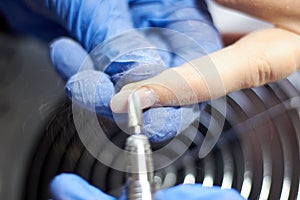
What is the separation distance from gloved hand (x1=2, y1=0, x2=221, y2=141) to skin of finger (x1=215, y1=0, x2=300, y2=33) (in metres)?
0.05

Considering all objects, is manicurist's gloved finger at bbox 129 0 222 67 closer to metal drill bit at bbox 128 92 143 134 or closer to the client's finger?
the client's finger

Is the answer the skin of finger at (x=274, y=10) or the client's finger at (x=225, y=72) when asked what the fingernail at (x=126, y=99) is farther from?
the skin of finger at (x=274, y=10)

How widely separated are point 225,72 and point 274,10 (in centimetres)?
11

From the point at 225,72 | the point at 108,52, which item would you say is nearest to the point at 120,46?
the point at 108,52

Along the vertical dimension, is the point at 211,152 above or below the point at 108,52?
below

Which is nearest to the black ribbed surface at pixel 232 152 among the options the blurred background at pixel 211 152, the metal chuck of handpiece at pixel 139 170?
the blurred background at pixel 211 152

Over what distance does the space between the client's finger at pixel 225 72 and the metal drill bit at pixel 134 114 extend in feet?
0.08

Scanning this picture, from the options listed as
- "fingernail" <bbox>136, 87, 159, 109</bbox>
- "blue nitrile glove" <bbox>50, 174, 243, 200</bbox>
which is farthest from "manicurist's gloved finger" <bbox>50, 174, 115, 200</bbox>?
"fingernail" <bbox>136, 87, 159, 109</bbox>

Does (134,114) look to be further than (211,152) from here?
No

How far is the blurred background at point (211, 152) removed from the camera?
551 mm

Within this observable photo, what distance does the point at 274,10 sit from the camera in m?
0.61

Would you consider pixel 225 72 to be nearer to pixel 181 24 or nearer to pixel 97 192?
pixel 181 24

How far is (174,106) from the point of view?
1.74ft

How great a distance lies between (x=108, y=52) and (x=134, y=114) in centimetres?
15
